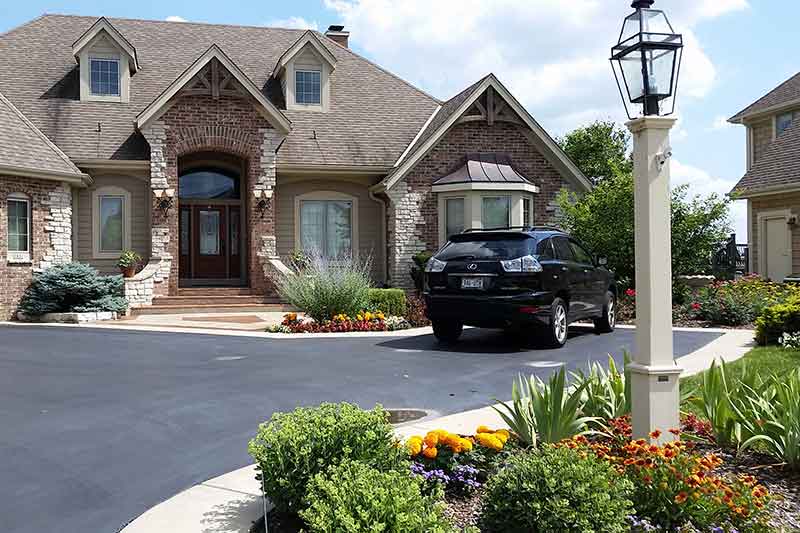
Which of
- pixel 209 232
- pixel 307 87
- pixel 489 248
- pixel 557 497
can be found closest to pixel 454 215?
pixel 307 87

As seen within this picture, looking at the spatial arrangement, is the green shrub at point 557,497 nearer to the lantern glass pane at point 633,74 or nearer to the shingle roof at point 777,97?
the lantern glass pane at point 633,74

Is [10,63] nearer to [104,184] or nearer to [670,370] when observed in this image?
[104,184]

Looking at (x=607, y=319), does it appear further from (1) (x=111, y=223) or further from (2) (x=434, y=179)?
(1) (x=111, y=223)

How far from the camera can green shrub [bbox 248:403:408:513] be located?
Result: 387 centimetres

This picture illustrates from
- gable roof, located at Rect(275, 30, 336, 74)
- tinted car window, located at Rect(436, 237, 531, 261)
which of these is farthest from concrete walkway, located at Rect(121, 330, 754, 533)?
gable roof, located at Rect(275, 30, 336, 74)

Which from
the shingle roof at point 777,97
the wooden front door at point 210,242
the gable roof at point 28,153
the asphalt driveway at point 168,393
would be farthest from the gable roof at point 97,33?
the shingle roof at point 777,97

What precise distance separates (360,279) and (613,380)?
34.1 ft

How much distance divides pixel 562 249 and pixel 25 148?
45.2 ft

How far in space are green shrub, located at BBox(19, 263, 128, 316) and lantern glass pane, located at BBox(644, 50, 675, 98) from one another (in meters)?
15.9

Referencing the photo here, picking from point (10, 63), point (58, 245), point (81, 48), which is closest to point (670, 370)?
point (58, 245)

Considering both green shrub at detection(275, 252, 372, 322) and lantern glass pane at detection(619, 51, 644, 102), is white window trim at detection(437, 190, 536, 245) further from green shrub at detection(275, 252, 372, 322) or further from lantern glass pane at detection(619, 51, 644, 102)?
lantern glass pane at detection(619, 51, 644, 102)

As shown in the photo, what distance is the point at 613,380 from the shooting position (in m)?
5.42

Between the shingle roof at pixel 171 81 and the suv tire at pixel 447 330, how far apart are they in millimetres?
10036

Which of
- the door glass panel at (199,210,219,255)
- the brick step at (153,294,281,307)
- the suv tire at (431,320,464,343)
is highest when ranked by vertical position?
the door glass panel at (199,210,219,255)
